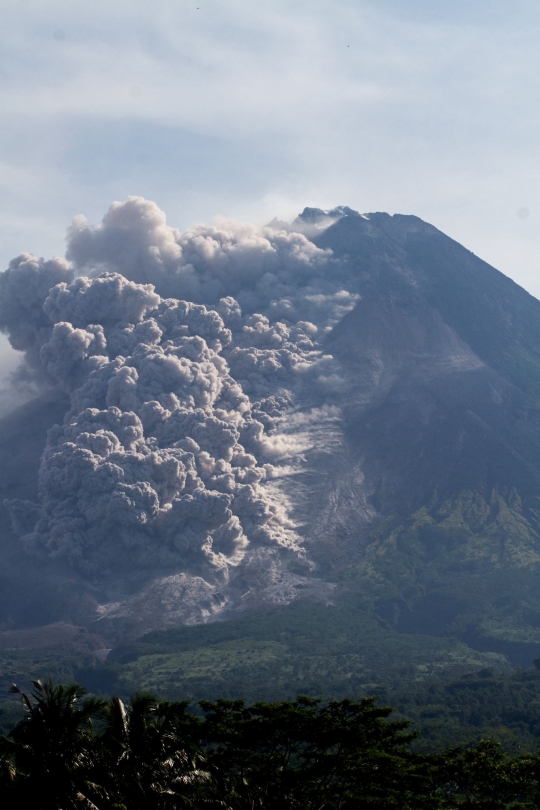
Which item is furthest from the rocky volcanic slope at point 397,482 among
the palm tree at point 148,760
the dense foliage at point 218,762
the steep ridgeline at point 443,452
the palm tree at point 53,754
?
the palm tree at point 53,754

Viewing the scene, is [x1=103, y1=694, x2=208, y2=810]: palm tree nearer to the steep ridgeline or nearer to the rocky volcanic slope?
the steep ridgeline

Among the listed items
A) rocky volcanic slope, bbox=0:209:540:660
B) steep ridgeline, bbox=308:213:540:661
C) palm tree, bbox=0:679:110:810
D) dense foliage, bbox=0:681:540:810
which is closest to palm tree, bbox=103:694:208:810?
dense foliage, bbox=0:681:540:810

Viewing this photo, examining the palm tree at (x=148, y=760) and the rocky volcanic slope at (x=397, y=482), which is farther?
the rocky volcanic slope at (x=397, y=482)

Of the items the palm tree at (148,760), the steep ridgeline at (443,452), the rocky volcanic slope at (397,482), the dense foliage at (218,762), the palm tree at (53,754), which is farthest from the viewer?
the steep ridgeline at (443,452)

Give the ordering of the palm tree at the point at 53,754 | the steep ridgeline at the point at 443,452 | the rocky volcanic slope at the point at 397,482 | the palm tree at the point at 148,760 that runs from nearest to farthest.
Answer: the palm tree at the point at 53,754
the palm tree at the point at 148,760
the rocky volcanic slope at the point at 397,482
the steep ridgeline at the point at 443,452

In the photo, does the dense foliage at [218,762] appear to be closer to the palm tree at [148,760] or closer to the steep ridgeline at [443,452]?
the palm tree at [148,760]

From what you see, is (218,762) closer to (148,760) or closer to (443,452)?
(148,760)

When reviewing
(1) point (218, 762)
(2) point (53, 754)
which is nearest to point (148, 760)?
(2) point (53, 754)

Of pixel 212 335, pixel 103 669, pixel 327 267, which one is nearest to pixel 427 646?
pixel 103 669
